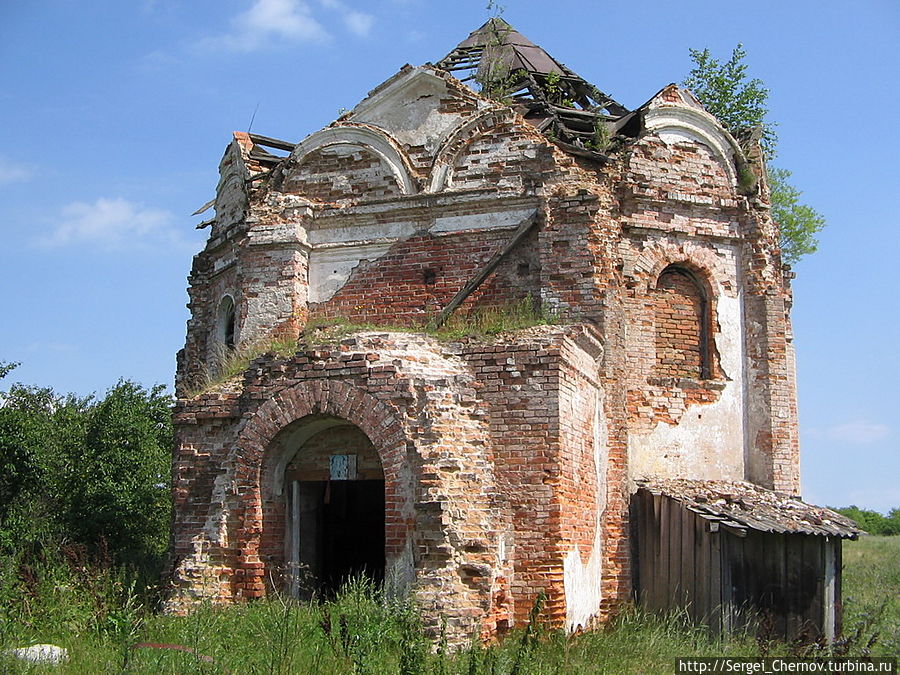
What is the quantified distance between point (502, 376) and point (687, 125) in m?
5.16

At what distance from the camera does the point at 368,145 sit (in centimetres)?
1391

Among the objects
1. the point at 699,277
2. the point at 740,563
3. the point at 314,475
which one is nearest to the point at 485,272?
the point at 699,277

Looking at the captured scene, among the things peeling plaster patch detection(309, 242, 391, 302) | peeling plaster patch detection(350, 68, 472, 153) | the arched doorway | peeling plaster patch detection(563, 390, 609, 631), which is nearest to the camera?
peeling plaster patch detection(563, 390, 609, 631)

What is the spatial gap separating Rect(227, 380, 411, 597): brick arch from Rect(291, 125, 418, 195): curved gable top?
3933 millimetres

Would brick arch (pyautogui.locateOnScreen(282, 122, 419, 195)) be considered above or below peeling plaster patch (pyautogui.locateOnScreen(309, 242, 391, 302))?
above

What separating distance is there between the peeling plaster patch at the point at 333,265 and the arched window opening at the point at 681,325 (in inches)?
148

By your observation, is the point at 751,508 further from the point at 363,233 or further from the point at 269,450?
the point at 363,233

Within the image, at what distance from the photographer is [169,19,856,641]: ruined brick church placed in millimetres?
10586

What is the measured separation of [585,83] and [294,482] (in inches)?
357

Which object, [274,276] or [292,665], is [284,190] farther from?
[292,665]

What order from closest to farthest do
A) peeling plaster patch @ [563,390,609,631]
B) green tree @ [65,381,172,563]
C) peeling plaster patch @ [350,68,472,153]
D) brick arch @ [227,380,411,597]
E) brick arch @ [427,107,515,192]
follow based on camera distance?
brick arch @ [227,380,411,597] < peeling plaster patch @ [563,390,609,631] < brick arch @ [427,107,515,192] < peeling plaster patch @ [350,68,472,153] < green tree @ [65,381,172,563]

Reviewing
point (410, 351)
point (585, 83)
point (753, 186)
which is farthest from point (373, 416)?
point (585, 83)

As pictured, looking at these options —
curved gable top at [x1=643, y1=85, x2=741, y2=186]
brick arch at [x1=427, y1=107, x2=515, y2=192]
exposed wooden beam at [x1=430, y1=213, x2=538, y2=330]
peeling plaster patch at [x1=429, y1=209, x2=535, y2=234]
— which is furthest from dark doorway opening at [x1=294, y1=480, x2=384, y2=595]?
curved gable top at [x1=643, y1=85, x2=741, y2=186]

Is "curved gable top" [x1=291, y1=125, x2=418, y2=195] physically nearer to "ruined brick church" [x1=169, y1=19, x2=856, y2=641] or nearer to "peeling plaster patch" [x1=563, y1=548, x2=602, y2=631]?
"ruined brick church" [x1=169, y1=19, x2=856, y2=641]
